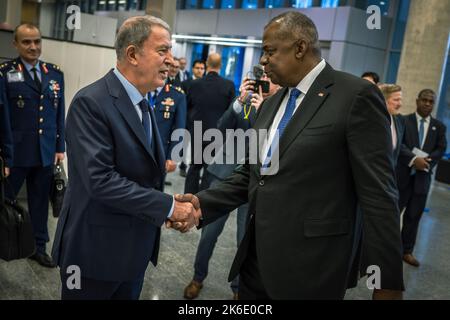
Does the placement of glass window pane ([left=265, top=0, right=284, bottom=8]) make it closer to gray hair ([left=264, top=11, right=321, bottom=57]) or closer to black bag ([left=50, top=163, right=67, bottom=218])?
black bag ([left=50, top=163, right=67, bottom=218])

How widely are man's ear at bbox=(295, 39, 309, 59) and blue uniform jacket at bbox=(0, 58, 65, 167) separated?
2397 millimetres

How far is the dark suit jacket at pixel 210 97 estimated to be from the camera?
17.7 ft

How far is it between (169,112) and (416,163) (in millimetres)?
2553

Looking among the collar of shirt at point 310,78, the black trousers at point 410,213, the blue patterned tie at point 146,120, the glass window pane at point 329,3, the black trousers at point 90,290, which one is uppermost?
the glass window pane at point 329,3

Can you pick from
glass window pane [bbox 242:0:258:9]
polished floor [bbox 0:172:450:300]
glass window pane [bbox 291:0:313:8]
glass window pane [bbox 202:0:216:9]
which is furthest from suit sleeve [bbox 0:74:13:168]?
glass window pane [bbox 202:0:216:9]

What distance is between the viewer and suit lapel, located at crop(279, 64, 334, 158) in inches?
61.7

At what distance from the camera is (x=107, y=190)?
63.3 inches

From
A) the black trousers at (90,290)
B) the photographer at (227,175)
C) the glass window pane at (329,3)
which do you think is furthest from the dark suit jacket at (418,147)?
the glass window pane at (329,3)

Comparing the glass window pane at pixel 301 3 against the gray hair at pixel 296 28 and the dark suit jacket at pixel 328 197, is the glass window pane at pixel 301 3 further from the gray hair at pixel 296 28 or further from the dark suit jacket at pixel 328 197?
the dark suit jacket at pixel 328 197

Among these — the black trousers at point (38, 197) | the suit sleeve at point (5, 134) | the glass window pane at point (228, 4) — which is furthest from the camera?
the glass window pane at point (228, 4)

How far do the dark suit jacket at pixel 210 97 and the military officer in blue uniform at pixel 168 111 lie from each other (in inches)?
53.1

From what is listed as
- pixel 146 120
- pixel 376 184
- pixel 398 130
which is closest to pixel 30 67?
pixel 146 120

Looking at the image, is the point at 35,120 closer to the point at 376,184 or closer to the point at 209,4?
the point at 376,184

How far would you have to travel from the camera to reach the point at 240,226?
3105mm
